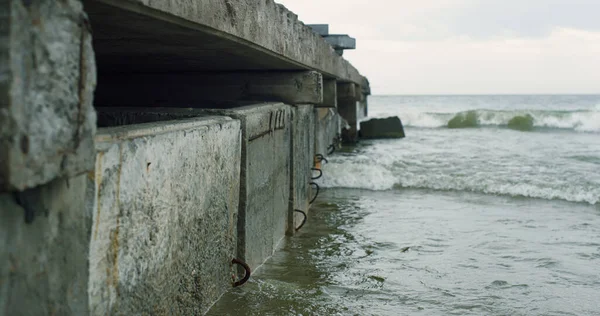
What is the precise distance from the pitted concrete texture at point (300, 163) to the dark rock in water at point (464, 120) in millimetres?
24297

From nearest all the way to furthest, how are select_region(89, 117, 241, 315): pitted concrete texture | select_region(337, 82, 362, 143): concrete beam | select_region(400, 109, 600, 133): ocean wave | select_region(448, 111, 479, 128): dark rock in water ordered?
1. select_region(89, 117, 241, 315): pitted concrete texture
2. select_region(337, 82, 362, 143): concrete beam
3. select_region(400, 109, 600, 133): ocean wave
4. select_region(448, 111, 479, 128): dark rock in water

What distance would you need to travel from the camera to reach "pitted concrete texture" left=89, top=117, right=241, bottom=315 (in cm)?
175

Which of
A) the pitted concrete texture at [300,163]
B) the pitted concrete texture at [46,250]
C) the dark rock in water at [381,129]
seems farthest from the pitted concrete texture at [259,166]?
the dark rock in water at [381,129]

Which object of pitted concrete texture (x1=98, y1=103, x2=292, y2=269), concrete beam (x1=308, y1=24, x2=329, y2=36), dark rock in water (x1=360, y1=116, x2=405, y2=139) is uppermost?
concrete beam (x1=308, y1=24, x2=329, y2=36)

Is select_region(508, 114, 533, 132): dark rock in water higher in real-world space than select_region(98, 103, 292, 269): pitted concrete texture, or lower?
lower

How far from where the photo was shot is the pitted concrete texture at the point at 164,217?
1.75m

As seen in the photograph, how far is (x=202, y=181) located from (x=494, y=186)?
6547 millimetres

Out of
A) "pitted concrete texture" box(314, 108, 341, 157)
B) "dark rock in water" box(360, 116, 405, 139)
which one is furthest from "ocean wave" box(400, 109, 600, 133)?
"pitted concrete texture" box(314, 108, 341, 157)

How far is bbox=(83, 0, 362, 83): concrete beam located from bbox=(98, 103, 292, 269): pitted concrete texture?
356 mm

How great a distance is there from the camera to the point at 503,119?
30469 millimetres

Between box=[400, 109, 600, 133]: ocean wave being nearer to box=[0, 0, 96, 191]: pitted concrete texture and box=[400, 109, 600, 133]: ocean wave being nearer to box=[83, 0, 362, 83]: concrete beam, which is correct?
box=[83, 0, 362, 83]: concrete beam

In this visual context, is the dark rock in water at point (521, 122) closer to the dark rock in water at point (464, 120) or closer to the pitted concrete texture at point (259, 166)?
the dark rock in water at point (464, 120)

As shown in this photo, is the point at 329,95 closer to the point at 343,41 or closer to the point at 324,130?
the point at 324,130

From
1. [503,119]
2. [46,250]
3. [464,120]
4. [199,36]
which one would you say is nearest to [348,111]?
[199,36]
